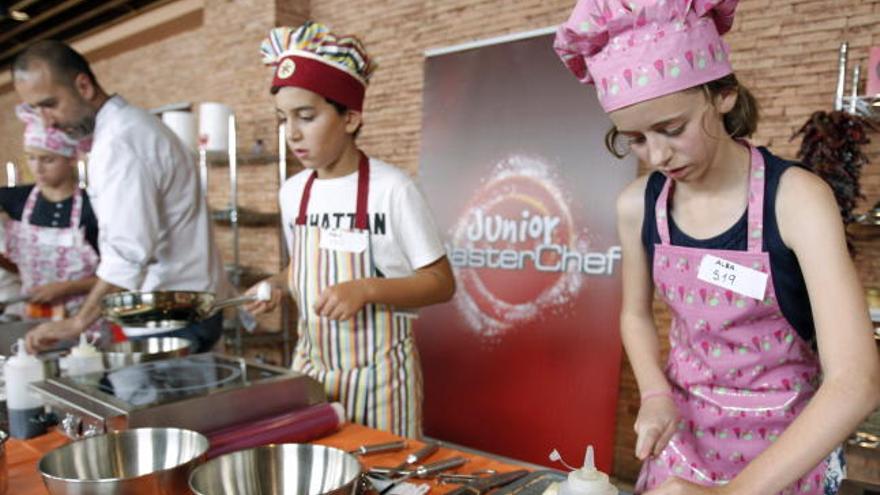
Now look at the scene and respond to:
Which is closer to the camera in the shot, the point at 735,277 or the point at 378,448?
the point at 735,277

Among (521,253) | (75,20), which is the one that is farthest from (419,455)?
(75,20)

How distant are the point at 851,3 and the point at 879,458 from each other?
1976 mm

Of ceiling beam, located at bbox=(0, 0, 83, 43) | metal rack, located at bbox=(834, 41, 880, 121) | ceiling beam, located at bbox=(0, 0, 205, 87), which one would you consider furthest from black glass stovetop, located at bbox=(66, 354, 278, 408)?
ceiling beam, located at bbox=(0, 0, 83, 43)

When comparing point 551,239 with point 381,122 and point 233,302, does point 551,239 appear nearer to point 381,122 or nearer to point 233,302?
point 381,122

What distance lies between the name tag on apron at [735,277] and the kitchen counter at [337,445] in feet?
1.65

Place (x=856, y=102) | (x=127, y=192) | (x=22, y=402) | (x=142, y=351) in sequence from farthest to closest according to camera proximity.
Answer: (x=856, y=102) → (x=127, y=192) → (x=142, y=351) → (x=22, y=402)

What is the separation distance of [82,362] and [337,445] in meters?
0.73

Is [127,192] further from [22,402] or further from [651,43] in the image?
[651,43]

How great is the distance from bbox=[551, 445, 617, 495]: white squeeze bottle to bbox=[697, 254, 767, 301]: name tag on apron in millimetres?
→ 536

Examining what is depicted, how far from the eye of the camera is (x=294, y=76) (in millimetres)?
1659

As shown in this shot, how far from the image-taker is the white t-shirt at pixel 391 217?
5.72 feet

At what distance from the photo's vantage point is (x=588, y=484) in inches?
29.1

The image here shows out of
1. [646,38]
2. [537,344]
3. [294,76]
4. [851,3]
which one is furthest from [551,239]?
[646,38]

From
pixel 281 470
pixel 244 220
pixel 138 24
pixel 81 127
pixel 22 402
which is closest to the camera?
pixel 281 470
